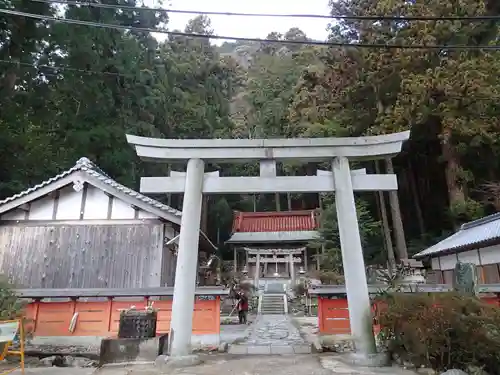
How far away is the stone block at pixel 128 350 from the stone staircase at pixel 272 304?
1393 centimetres

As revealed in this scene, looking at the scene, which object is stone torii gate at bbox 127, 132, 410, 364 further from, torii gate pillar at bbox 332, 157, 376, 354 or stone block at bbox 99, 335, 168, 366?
stone block at bbox 99, 335, 168, 366

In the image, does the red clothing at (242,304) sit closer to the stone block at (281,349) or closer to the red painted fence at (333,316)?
the red painted fence at (333,316)

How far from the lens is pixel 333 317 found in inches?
407

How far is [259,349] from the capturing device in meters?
8.55

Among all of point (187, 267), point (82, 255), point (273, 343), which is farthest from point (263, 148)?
point (82, 255)

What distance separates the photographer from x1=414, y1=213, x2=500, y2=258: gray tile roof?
40.0 feet

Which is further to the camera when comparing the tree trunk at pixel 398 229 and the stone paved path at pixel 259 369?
the tree trunk at pixel 398 229

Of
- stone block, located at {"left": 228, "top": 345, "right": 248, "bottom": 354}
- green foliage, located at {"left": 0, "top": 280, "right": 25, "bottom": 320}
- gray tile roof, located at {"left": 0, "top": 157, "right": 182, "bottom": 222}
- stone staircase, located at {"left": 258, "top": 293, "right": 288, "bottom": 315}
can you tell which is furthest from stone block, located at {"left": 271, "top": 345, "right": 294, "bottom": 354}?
stone staircase, located at {"left": 258, "top": 293, "right": 288, "bottom": 315}

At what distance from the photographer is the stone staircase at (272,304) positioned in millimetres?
20447

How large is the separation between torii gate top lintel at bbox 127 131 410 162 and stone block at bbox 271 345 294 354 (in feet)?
14.2

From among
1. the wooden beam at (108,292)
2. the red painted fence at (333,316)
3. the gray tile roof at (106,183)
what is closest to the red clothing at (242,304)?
the red painted fence at (333,316)

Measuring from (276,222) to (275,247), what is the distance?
2.61 m

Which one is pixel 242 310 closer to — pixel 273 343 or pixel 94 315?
pixel 273 343

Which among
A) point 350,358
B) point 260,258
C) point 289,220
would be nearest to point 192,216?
point 350,358
